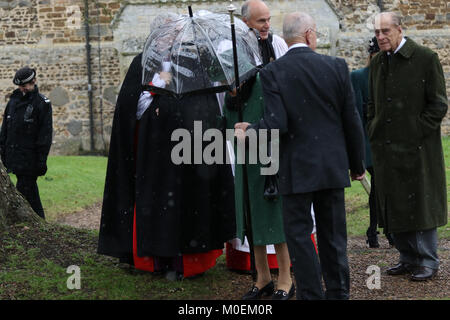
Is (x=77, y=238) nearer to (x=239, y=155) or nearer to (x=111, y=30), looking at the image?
(x=239, y=155)

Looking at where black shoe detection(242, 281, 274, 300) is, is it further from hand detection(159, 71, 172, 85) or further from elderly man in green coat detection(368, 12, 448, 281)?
hand detection(159, 71, 172, 85)

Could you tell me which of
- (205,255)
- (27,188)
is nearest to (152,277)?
(205,255)

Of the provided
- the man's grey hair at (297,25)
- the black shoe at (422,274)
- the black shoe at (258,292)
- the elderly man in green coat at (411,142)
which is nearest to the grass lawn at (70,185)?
the black shoe at (258,292)

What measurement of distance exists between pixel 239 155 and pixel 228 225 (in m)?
0.68

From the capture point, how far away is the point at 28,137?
25.3ft

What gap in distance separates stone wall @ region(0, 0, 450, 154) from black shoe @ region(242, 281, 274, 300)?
40.7ft

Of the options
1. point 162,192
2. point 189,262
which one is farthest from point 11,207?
point 189,262

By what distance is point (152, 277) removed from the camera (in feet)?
16.4

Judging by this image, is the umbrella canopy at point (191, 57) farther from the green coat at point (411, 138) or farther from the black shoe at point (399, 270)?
the black shoe at point (399, 270)

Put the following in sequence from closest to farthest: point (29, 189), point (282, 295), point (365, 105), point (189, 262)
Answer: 1. point (282, 295)
2. point (189, 262)
3. point (365, 105)
4. point (29, 189)

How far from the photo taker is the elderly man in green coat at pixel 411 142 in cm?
504

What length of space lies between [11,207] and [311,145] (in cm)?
302

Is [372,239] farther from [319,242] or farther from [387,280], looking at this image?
[319,242]

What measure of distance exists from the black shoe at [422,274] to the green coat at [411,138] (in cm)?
33
